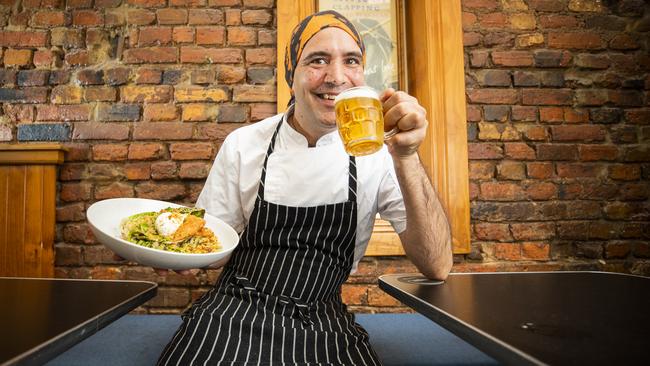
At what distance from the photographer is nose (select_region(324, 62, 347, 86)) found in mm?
1362

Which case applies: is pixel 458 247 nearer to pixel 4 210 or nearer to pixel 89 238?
pixel 89 238

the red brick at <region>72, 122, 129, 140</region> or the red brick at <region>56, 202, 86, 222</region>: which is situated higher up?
the red brick at <region>72, 122, 129, 140</region>

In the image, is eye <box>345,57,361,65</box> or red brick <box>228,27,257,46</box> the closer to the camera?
eye <box>345,57,361,65</box>

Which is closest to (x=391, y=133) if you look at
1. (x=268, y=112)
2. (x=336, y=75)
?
(x=336, y=75)

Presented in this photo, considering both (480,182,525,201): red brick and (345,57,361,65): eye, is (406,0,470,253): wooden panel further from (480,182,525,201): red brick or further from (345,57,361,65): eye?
(345,57,361,65): eye

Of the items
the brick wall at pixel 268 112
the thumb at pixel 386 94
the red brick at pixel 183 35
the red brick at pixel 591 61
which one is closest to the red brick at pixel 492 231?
the brick wall at pixel 268 112

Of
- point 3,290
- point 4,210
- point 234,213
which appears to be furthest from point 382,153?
point 4,210

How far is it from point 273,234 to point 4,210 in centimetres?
167

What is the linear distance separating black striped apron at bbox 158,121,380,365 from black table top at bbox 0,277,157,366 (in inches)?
7.8

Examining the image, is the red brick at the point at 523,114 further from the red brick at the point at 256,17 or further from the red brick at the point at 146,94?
the red brick at the point at 146,94

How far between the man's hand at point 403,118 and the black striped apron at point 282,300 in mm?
395

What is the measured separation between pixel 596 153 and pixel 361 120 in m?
1.99

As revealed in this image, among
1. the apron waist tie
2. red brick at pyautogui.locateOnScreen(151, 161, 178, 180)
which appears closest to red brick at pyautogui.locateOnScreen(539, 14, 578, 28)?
the apron waist tie

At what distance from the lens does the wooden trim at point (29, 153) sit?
2.05 meters
